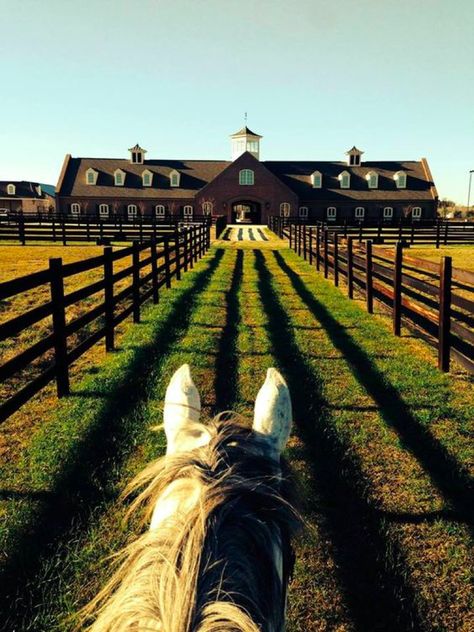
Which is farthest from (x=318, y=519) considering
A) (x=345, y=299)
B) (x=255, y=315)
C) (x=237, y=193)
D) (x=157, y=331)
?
(x=237, y=193)

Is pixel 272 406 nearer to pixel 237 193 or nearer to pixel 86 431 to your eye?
pixel 86 431

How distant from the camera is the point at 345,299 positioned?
1106 centimetres

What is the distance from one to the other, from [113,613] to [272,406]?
828 mm

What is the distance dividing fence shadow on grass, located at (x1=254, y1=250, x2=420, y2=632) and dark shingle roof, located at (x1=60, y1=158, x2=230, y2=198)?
4956 centimetres

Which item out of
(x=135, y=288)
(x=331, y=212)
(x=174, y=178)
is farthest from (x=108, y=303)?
(x=174, y=178)

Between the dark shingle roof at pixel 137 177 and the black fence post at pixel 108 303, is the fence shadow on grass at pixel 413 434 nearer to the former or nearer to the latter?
the black fence post at pixel 108 303

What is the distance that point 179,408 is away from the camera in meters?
1.72

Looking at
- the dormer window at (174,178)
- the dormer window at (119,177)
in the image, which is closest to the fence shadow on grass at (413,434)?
the dormer window at (174,178)

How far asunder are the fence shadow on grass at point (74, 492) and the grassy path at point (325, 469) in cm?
1

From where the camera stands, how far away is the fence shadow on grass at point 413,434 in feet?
11.3

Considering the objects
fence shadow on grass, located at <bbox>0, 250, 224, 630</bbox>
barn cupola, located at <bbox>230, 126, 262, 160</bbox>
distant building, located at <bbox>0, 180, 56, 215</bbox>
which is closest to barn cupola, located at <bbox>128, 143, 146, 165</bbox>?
barn cupola, located at <bbox>230, 126, 262, 160</bbox>

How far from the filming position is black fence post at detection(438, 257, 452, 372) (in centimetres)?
612

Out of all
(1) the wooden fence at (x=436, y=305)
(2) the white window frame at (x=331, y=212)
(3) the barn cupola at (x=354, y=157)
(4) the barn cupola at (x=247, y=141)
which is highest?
(4) the barn cupola at (x=247, y=141)

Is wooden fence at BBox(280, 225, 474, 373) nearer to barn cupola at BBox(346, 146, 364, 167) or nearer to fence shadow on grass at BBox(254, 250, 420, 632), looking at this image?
fence shadow on grass at BBox(254, 250, 420, 632)
